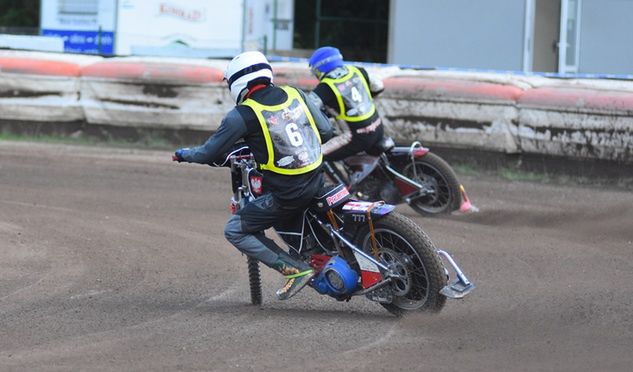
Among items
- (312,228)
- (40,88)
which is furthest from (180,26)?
(312,228)

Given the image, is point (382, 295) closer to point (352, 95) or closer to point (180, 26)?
point (352, 95)

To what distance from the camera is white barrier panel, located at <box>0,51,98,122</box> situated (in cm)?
1675

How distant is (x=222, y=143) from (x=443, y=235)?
12.3ft

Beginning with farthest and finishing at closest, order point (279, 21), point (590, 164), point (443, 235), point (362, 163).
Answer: point (279, 21) → point (590, 164) → point (362, 163) → point (443, 235)

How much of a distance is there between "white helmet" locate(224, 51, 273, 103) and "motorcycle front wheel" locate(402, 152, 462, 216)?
426 cm

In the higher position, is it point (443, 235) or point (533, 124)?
point (533, 124)

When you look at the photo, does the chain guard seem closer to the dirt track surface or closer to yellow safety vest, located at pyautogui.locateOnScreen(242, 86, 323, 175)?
the dirt track surface

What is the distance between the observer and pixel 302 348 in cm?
640

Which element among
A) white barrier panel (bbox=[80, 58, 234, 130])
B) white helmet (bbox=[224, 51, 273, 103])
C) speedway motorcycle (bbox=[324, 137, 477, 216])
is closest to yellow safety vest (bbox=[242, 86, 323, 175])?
white helmet (bbox=[224, 51, 273, 103])

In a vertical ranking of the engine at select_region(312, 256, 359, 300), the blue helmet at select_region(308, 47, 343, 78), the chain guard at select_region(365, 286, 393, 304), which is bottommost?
the chain guard at select_region(365, 286, 393, 304)

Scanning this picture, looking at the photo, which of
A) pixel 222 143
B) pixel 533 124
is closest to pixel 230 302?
pixel 222 143

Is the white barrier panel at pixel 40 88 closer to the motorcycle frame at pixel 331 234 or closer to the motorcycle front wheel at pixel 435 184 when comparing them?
the motorcycle front wheel at pixel 435 184

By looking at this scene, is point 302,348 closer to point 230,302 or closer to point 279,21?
point 230,302

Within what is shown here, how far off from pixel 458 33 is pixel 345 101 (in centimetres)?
1114
